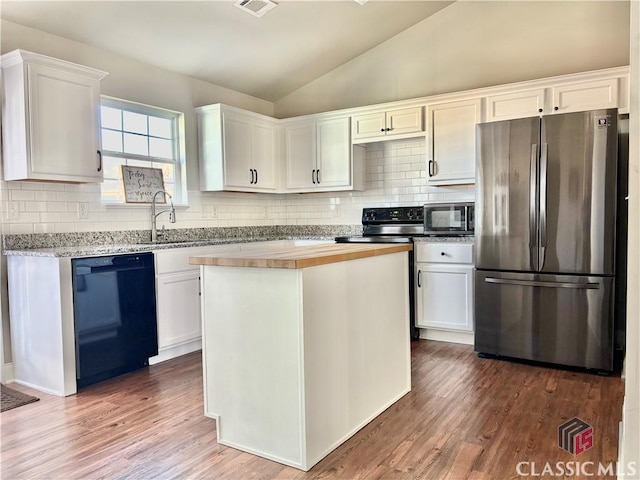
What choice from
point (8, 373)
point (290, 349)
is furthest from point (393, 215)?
point (8, 373)

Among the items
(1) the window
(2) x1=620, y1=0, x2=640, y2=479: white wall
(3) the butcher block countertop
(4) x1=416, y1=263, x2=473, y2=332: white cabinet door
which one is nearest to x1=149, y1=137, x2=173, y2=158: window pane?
(1) the window

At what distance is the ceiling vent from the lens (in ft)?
12.0

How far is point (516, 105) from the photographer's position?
3887 millimetres

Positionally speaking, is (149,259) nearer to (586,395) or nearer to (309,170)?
(309,170)

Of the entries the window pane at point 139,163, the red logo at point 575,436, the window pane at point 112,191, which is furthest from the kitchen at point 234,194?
the red logo at point 575,436

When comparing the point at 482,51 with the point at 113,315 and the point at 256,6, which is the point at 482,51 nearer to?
the point at 256,6

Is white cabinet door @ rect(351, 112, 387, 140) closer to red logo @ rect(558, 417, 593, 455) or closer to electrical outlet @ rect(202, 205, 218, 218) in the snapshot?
electrical outlet @ rect(202, 205, 218, 218)

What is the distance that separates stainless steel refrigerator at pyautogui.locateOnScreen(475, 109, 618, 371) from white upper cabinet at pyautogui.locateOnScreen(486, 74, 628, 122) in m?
0.50

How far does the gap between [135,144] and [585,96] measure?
3718 millimetres

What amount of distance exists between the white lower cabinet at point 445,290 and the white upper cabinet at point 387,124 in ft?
3.63

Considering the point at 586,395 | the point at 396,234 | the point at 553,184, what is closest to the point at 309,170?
the point at 396,234

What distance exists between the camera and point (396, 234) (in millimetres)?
4605

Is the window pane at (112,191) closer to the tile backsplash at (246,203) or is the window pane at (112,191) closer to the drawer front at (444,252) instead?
the tile backsplash at (246,203)

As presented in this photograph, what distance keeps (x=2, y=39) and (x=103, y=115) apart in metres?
0.86
